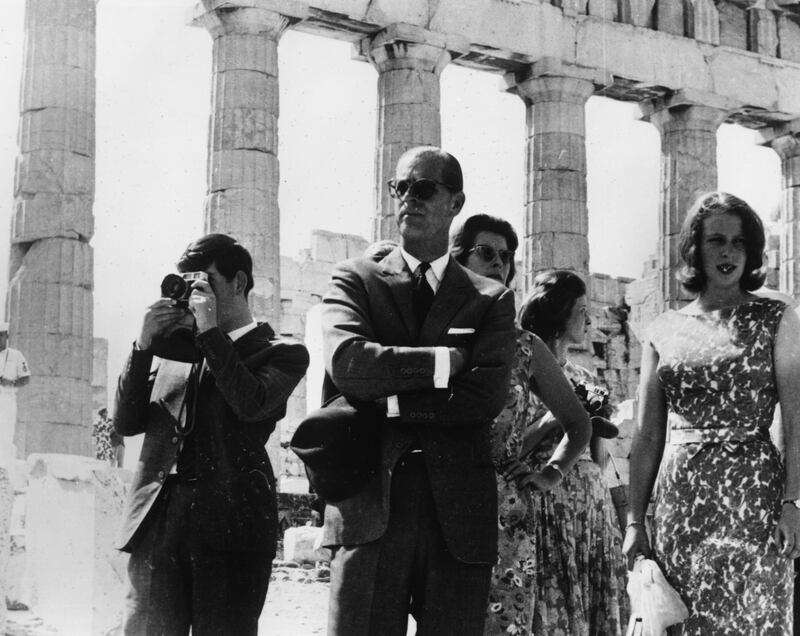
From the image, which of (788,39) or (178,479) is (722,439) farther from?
(788,39)

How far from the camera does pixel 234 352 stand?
542 centimetres

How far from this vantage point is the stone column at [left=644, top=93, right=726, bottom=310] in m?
23.9

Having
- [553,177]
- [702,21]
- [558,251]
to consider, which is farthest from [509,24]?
[702,21]

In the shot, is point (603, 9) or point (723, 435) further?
point (603, 9)

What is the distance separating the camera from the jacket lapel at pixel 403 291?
5.08m

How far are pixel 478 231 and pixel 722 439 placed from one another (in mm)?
1348

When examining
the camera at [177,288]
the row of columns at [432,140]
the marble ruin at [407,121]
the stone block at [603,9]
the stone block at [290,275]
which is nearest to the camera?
the camera at [177,288]

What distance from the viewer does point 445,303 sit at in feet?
16.7

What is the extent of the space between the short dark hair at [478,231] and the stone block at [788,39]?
67.1ft

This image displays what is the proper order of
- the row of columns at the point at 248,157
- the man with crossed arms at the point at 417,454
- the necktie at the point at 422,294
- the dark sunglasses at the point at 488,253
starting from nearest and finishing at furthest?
1. the man with crossed arms at the point at 417,454
2. the necktie at the point at 422,294
3. the dark sunglasses at the point at 488,253
4. the row of columns at the point at 248,157

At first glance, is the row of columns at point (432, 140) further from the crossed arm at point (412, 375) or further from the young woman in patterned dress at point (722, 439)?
the crossed arm at point (412, 375)

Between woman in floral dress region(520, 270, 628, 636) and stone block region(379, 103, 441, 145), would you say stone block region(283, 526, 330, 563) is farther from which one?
woman in floral dress region(520, 270, 628, 636)

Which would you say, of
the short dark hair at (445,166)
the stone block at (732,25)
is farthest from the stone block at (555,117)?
the short dark hair at (445,166)

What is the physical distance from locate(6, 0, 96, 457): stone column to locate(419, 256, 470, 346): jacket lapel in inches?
511
